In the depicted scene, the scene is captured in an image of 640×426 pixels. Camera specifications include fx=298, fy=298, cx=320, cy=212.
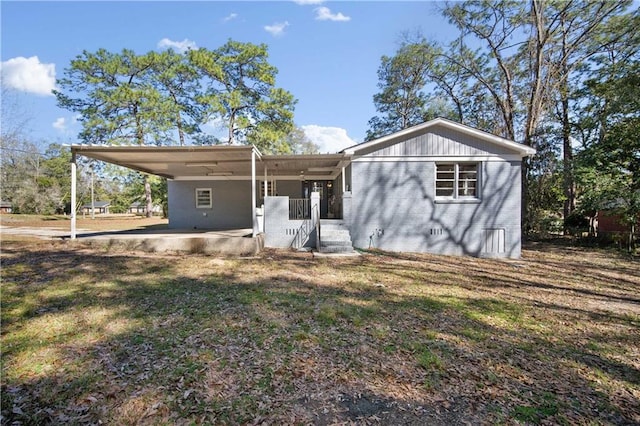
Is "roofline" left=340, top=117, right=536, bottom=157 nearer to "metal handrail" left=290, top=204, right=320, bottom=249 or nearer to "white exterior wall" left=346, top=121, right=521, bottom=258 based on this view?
"white exterior wall" left=346, top=121, right=521, bottom=258

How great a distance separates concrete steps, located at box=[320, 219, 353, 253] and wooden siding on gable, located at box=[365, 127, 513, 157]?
352cm

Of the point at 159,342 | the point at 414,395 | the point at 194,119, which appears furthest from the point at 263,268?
the point at 194,119

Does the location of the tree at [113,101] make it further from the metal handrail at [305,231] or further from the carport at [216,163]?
the metal handrail at [305,231]

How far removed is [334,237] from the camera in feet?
35.1

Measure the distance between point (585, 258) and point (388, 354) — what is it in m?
11.9

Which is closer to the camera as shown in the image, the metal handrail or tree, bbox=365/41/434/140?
the metal handrail

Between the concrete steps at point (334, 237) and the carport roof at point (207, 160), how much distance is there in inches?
98.3

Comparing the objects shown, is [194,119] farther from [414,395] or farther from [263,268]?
[414,395]

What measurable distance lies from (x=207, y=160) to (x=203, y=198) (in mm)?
4816

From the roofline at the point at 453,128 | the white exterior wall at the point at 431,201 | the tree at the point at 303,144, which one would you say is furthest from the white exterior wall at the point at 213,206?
the tree at the point at 303,144

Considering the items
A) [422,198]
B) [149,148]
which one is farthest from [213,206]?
[422,198]

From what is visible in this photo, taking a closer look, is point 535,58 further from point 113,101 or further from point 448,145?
point 113,101

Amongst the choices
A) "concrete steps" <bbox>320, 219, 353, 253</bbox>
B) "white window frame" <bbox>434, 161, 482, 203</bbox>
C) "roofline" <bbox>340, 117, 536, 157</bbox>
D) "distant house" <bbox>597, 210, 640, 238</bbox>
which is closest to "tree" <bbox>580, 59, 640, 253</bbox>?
"distant house" <bbox>597, 210, 640, 238</bbox>

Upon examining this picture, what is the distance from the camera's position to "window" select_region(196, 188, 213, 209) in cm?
1573
